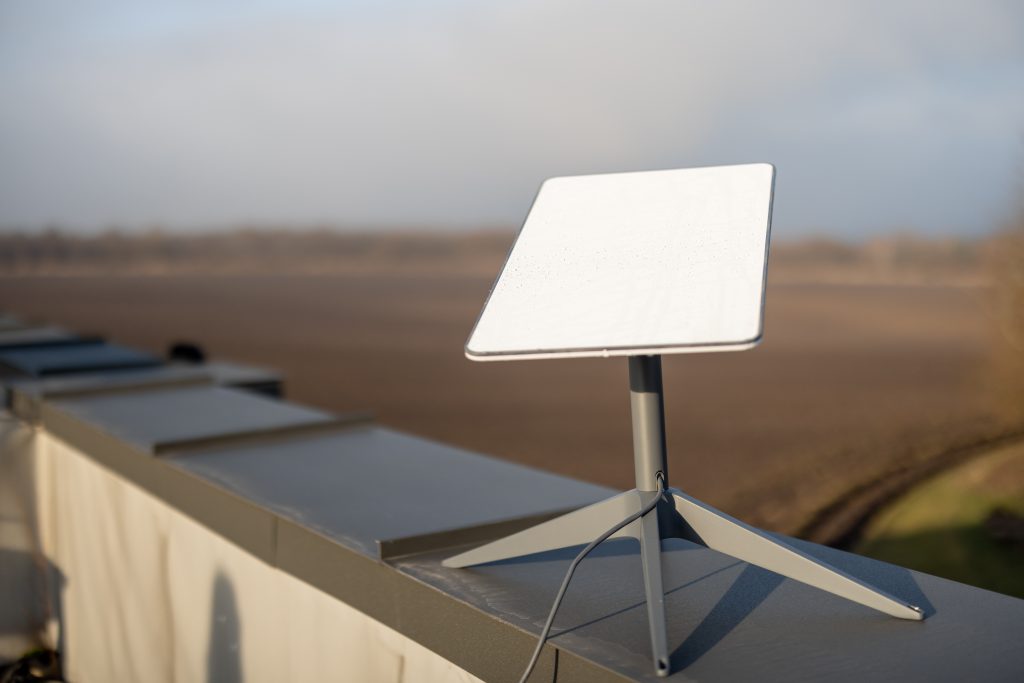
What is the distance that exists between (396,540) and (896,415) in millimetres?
12511

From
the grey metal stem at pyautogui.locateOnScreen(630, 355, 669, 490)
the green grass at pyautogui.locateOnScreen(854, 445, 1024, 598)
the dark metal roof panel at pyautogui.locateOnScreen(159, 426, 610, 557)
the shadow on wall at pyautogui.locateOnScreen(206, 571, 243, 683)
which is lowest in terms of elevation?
the green grass at pyautogui.locateOnScreen(854, 445, 1024, 598)

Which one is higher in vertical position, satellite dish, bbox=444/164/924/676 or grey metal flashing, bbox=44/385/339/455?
satellite dish, bbox=444/164/924/676

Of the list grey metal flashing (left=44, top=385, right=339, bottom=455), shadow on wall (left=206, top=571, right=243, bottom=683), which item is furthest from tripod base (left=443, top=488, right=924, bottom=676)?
grey metal flashing (left=44, top=385, right=339, bottom=455)

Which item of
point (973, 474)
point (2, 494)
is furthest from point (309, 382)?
point (2, 494)

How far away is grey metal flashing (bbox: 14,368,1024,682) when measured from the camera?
1.47 meters

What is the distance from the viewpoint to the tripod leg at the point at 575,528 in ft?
5.35

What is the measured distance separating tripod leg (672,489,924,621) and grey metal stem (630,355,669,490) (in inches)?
2.7

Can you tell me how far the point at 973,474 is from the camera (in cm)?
818

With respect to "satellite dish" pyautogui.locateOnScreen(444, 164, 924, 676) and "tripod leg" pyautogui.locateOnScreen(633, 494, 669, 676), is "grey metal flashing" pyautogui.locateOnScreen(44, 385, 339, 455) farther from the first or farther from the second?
"tripod leg" pyautogui.locateOnScreen(633, 494, 669, 676)

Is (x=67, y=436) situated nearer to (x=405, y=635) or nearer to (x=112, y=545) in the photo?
(x=112, y=545)

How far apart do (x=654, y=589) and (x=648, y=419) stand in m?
0.27

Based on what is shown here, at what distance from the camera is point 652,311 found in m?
1.53

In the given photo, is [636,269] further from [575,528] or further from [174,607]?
[174,607]

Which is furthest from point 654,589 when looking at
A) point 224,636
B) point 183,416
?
point 183,416
